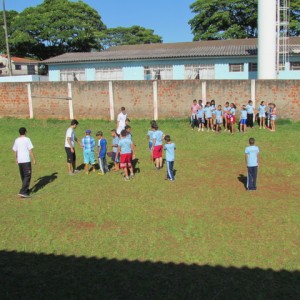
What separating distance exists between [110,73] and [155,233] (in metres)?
26.4

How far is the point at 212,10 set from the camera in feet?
137

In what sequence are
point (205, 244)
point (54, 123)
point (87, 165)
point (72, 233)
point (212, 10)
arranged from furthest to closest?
point (212, 10)
point (54, 123)
point (87, 165)
point (72, 233)
point (205, 244)

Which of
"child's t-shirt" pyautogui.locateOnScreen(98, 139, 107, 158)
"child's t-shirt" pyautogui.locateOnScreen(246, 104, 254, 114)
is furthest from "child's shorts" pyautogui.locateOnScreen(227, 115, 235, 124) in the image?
"child's t-shirt" pyautogui.locateOnScreen(98, 139, 107, 158)

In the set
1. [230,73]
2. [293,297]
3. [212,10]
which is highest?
[212,10]

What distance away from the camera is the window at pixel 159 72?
31578 mm

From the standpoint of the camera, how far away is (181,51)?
3186 cm

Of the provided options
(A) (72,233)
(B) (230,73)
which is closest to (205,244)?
(A) (72,233)

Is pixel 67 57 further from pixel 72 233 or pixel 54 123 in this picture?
pixel 72 233

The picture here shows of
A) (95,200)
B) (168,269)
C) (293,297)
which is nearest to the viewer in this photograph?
(293,297)

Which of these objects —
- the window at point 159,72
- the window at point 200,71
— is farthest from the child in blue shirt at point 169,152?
the window at point 159,72

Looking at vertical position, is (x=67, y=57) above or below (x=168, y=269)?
above

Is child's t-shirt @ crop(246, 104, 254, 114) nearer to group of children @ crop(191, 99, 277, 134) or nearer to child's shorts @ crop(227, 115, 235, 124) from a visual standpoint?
group of children @ crop(191, 99, 277, 134)

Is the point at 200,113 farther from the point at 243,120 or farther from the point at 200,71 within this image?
the point at 200,71

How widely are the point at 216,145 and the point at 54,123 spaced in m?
10.6
